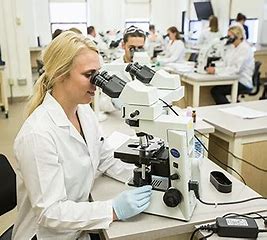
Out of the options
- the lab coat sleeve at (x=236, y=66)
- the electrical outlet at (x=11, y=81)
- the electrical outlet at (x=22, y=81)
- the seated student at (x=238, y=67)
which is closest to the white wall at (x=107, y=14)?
the electrical outlet at (x=22, y=81)

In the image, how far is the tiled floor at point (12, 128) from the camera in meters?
2.04

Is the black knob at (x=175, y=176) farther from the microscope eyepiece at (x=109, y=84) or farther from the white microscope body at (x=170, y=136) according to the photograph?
the microscope eyepiece at (x=109, y=84)

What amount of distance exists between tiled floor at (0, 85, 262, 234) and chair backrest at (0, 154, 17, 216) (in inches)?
22.0

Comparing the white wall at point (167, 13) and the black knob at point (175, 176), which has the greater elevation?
the white wall at point (167, 13)

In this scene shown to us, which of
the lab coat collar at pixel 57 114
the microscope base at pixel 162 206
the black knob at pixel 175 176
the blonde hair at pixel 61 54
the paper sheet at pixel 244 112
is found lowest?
the paper sheet at pixel 244 112

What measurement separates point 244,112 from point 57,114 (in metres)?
1.49

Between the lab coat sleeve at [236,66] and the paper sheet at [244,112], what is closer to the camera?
the paper sheet at [244,112]

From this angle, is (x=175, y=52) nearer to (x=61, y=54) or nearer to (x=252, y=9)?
(x=252, y=9)

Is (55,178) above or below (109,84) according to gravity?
below

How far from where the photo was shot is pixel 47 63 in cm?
121

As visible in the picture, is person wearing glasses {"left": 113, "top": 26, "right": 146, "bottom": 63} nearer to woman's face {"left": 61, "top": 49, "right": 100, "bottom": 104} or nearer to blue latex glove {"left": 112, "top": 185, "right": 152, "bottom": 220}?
woman's face {"left": 61, "top": 49, "right": 100, "bottom": 104}

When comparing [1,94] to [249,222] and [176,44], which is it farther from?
[249,222]

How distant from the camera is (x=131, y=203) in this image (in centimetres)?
109

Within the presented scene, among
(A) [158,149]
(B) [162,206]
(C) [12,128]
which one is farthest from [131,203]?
(C) [12,128]
